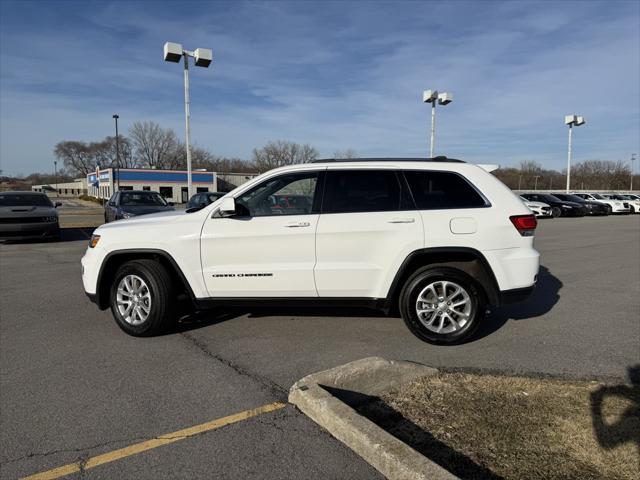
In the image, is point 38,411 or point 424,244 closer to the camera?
point 38,411

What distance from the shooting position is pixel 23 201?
13906mm

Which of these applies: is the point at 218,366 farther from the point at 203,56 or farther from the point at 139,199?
the point at 203,56

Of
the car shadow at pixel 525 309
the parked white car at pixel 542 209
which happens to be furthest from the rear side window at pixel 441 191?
the parked white car at pixel 542 209

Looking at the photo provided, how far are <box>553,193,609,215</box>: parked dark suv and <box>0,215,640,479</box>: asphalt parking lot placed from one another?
87.5 ft

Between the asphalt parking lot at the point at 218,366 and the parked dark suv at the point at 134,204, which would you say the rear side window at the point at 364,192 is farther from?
the parked dark suv at the point at 134,204

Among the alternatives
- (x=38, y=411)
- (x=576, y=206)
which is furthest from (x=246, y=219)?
(x=576, y=206)

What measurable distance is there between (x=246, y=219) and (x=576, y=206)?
99.6 feet

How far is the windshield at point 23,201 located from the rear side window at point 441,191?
13.1 m

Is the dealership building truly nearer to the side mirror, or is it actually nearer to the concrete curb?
the side mirror

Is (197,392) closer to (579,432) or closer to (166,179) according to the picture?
(579,432)

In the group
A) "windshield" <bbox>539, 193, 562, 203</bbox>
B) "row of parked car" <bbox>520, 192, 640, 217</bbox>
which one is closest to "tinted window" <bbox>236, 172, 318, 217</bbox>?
"row of parked car" <bbox>520, 192, 640, 217</bbox>

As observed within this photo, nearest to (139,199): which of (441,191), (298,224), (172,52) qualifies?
(172,52)

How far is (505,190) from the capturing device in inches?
189

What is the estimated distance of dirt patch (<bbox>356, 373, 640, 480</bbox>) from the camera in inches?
104
